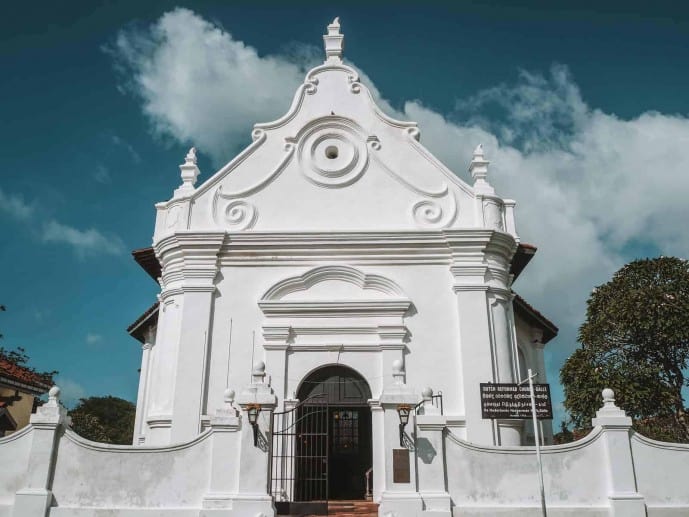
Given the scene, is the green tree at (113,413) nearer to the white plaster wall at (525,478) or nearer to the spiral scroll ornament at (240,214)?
the spiral scroll ornament at (240,214)

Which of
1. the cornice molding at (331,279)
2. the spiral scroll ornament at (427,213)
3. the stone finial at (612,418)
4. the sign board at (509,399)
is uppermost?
the spiral scroll ornament at (427,213)

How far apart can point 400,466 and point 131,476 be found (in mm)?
5095

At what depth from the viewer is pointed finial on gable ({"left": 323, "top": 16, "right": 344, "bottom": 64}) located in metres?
20.0

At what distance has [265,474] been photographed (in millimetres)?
12070

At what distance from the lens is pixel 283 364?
16156mm

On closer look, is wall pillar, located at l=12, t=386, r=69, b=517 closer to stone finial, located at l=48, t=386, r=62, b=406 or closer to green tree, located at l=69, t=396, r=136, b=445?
stone finial, located at l=48, t=386, r=62, b=406

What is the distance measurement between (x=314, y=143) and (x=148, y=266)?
20.5ft

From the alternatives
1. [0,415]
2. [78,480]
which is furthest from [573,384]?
[0,415]

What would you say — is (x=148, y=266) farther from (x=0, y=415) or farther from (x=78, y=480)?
(x=78, y=480)

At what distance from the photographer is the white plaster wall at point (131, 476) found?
12.3 m

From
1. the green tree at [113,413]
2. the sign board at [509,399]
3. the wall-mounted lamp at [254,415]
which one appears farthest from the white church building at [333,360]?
the green tree at [113,413]

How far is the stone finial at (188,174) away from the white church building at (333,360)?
0.09 meters

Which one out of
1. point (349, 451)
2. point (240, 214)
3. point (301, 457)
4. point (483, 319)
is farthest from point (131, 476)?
point (483, 319)

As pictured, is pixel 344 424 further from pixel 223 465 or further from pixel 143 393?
pixel 143 393
